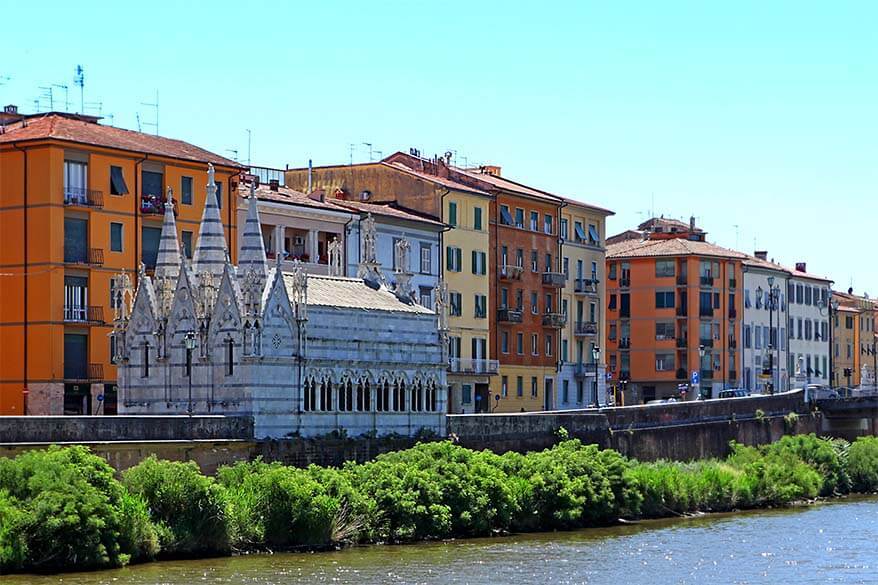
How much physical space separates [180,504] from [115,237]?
23.6 metres

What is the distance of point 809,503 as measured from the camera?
85.4 m

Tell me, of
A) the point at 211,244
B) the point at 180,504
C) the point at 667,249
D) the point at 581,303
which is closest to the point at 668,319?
the point at 667,249

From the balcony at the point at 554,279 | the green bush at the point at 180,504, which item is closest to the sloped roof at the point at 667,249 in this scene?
the balcony at the point at 554,279

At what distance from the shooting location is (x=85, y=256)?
7400 cm

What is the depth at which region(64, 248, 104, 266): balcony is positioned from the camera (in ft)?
241

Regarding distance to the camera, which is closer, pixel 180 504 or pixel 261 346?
pixel 180 504

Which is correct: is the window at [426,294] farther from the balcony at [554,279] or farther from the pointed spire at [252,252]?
the pointed spire at [252,252]

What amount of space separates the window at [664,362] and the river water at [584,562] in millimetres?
51295

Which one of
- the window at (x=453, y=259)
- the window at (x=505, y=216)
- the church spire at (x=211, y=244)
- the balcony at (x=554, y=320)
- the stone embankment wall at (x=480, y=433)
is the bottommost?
the stone embankment wall at (x=480, y=433)

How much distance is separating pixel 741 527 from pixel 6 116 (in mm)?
36206

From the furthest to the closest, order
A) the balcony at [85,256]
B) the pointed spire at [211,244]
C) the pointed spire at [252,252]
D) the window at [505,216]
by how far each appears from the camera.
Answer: the window at [505,216], the balcony at [85,256], the pointed spire at [211,244], the pointed spire at [252,252]

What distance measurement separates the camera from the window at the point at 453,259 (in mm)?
95125

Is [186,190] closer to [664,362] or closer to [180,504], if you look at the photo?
[180,504]

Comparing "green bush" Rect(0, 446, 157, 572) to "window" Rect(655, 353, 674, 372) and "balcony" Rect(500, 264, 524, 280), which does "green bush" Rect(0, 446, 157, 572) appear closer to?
"balcony" Rect(500, 264, 524, 280)
